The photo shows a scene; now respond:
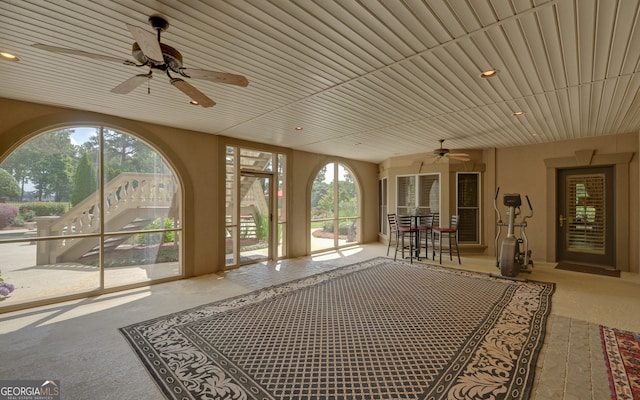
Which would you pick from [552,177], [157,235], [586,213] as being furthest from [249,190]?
[586,213]

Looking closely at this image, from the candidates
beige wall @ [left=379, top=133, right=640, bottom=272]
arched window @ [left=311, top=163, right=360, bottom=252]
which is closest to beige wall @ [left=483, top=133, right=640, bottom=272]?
beige wall @ [left=379, top=133, right=640, bottom=272]

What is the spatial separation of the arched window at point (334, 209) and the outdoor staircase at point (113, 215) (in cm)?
350

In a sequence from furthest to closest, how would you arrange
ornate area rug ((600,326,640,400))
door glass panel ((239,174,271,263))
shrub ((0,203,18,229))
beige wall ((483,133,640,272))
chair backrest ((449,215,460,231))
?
chair backrest ((449,215,460,231)) < door glass panel ((239,174,271,263)) < beige wall ((483,133,640,272)) < shrub ((0,203,18,229)) < ornate area rug ((600,326,640,400))

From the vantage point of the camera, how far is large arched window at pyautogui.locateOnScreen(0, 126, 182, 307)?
3584 millimetres

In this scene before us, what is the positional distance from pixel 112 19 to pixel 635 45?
4.10 m

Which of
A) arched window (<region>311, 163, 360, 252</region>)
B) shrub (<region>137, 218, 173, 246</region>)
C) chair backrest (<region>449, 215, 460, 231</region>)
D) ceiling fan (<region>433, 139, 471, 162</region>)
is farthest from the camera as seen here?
arched window (<region>311, 163, 360, 252</region>)

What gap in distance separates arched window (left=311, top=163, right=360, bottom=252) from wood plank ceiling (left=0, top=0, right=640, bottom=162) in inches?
126

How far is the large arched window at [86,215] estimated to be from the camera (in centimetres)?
358

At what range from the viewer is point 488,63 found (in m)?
2.55

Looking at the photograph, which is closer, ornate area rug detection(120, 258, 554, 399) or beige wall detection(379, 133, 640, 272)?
ornate area rug detection(120, 258, 554, 399)

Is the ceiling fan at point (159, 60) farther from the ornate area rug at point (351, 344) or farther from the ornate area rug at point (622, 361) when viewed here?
the ornate area rug at point (622, 361)

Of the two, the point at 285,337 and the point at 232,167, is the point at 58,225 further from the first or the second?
the point at 285,337

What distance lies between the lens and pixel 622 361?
2273 mm

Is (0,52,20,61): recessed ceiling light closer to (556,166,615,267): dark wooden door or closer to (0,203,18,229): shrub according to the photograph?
A: (0,203,18,229): shrub
